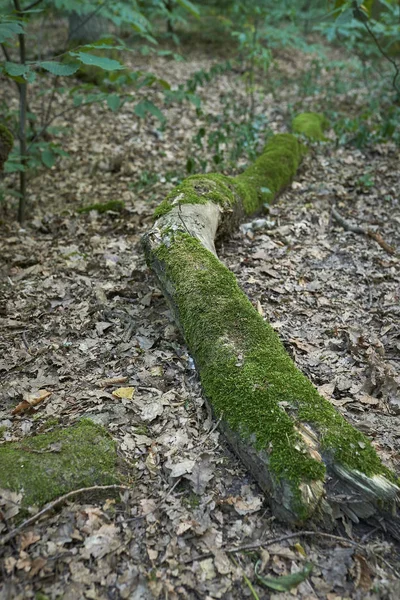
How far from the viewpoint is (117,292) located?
4.24 meters

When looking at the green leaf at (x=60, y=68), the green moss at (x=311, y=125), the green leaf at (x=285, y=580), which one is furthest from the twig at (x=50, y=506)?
the green moss at (x=311, y=125)

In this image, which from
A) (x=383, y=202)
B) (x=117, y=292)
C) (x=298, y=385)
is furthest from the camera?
(x=383, y=202)

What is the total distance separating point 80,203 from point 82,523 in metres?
4.68

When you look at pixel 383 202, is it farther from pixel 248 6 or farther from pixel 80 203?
pixel 248 6

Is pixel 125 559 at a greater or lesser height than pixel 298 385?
lesser

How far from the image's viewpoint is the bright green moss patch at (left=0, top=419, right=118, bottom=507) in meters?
2.35

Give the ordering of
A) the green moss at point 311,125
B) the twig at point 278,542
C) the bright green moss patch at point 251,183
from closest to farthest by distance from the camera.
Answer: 1. the twig at point 278,542
2. the bright green moss patch at point 251,183
3. the green moss at point 311,125

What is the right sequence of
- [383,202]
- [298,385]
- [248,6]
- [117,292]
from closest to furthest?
[298,385] < [117,292] < [383,202] < [248,6]

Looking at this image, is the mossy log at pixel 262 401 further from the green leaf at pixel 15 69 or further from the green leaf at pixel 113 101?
the green leaf at pixel 15 69

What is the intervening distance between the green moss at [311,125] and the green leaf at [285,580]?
21.7ft

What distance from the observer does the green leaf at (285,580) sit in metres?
2.08

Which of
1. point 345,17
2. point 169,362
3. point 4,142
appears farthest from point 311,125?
point 169,362

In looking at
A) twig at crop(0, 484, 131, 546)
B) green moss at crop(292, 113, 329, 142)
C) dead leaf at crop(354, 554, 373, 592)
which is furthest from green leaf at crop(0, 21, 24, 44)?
green moss at crop(292, 113, 329, 142)

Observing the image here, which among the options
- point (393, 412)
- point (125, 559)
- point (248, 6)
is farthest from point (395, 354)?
point (248, 6)
